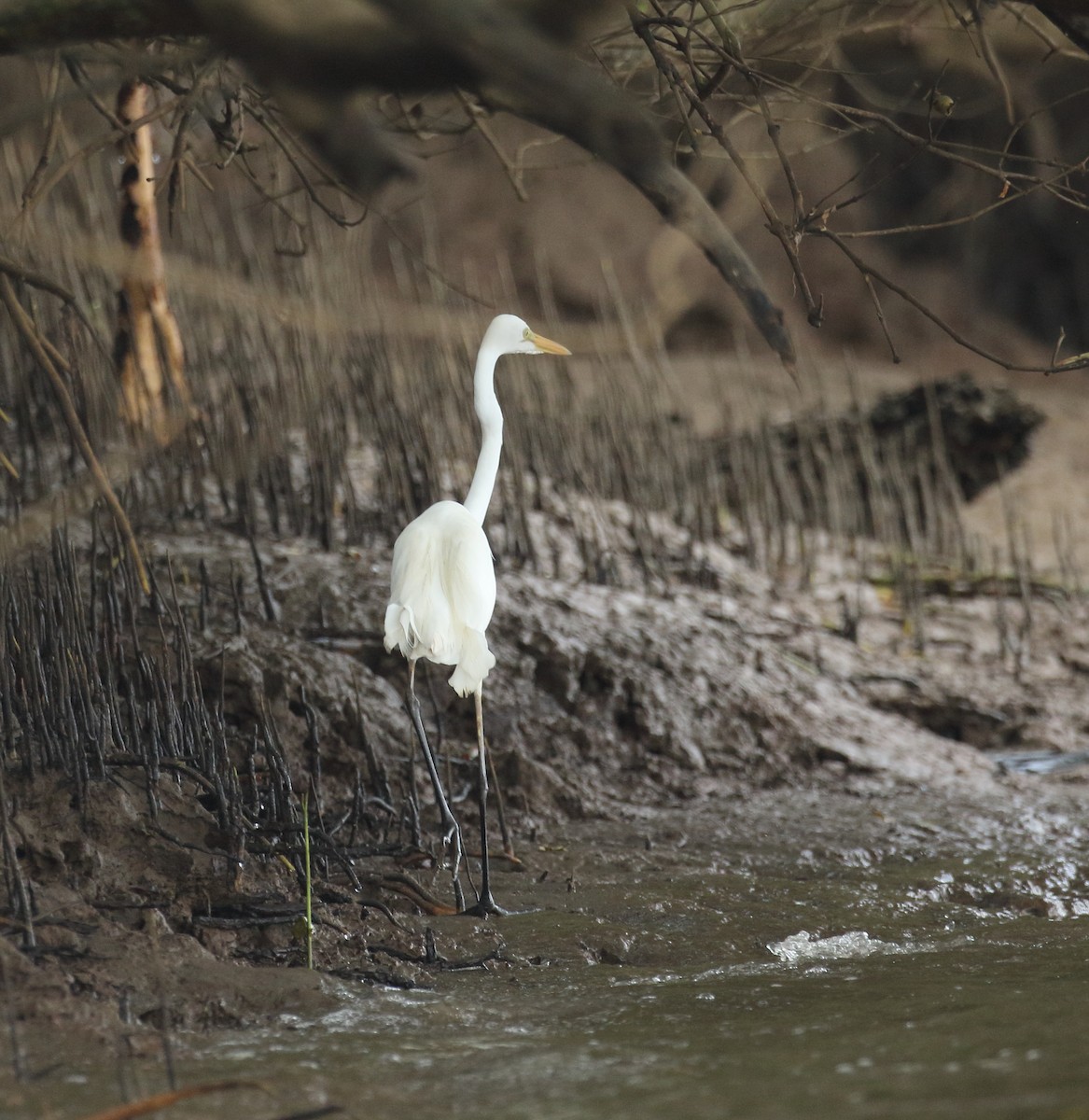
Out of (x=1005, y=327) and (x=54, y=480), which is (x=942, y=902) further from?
(x=1005, y=327)

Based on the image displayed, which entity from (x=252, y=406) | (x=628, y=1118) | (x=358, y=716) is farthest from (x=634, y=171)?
(x=252, y=406)

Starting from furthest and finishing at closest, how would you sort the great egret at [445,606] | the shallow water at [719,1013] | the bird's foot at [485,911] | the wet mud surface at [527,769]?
1. the great egret at [445,606]
2. the bird's foot at [485,911]
3. the wet mud surface at [527,769]
4. the shallow water at [719,1013]

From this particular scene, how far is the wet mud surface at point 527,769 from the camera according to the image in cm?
293

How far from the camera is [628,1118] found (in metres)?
2.09

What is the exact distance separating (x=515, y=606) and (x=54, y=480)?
5.83 feet

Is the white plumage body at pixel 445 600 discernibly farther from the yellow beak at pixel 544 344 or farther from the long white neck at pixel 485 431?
the yellow beak at pixel 544 344

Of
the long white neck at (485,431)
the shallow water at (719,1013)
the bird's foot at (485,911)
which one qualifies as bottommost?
the shallow water at (719,1013)

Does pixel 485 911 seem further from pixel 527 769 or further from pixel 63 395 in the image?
pixel 63 395

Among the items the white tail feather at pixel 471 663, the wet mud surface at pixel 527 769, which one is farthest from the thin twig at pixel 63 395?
the white tail feather at pixel 471 663

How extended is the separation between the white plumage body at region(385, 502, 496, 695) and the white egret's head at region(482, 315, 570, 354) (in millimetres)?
636

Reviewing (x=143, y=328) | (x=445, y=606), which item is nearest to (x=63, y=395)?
(x=445, y=606)

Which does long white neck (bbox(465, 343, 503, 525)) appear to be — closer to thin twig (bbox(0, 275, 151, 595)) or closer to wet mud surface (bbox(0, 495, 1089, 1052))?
wet mud surface (bbox(0, 495, 1089, 1052))

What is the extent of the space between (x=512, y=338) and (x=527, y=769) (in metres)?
1.36

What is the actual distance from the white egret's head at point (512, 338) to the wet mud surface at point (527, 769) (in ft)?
3.63
